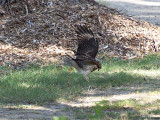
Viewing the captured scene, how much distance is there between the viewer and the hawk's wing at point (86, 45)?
7988 mm

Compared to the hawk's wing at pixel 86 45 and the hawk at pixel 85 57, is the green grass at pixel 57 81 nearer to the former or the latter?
the hawk at pixel 85 57

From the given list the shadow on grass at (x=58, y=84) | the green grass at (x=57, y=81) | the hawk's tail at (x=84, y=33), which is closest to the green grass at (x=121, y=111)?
the shadow on grass at (x=58, y=84)

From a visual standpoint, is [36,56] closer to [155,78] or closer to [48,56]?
[48,56]

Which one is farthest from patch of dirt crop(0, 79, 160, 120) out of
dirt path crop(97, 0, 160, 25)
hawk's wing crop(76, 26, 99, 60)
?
dirt path crop(97, 0, 160, 25)

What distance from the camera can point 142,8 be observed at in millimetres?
18094

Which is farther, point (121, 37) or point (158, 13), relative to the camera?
point (158, 13)

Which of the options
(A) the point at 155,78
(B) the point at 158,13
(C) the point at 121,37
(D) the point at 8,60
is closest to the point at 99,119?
(A) the point at 155,78

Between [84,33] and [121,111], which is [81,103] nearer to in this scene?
[121,111]

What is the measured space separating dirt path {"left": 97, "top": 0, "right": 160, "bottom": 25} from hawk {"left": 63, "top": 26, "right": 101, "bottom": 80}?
6274mm

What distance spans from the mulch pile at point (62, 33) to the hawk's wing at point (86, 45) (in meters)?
1.44

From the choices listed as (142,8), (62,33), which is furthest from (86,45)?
(142,8)

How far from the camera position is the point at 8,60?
30.1 feet

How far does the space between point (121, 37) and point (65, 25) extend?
162cm

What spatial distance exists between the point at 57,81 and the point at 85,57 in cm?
77
